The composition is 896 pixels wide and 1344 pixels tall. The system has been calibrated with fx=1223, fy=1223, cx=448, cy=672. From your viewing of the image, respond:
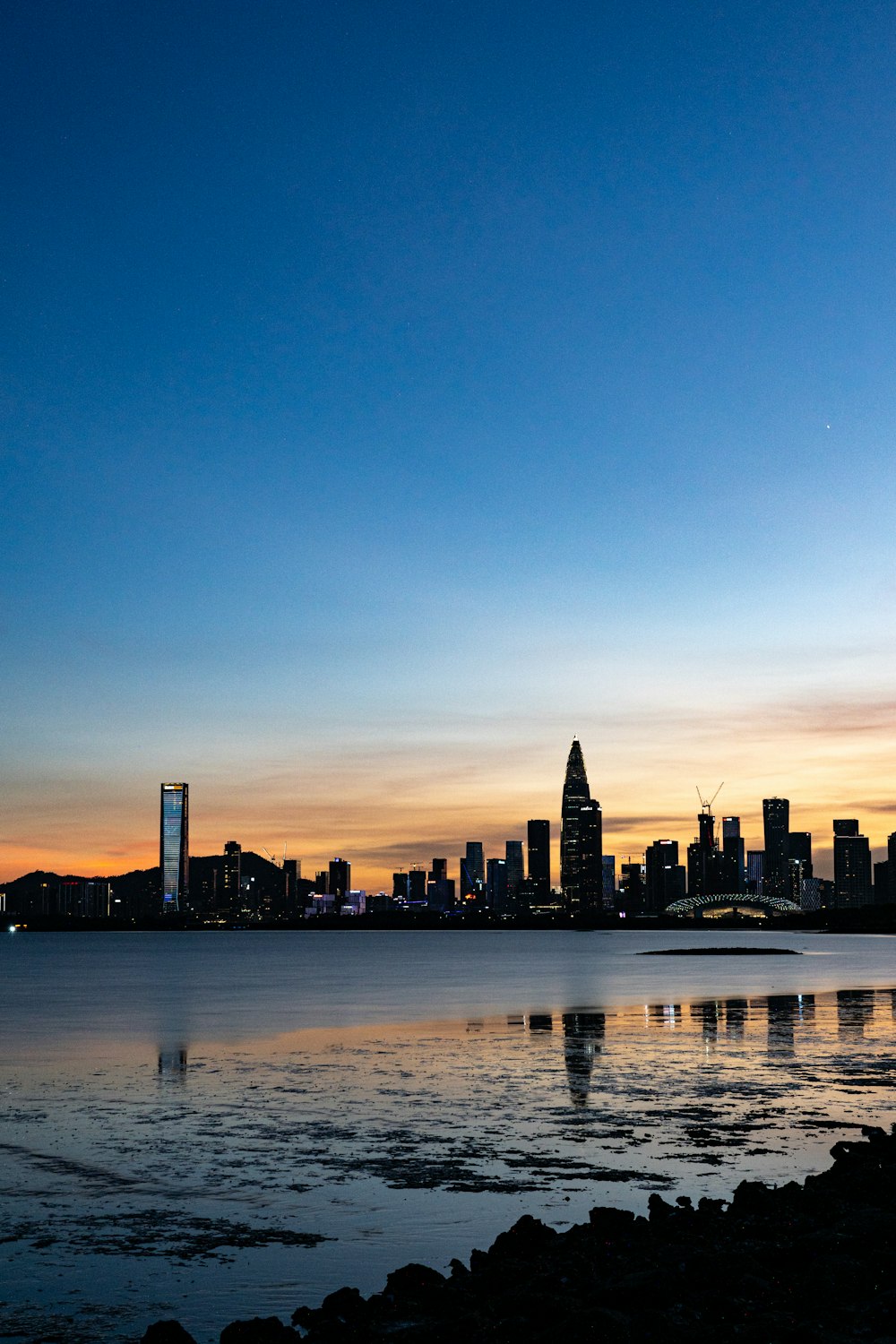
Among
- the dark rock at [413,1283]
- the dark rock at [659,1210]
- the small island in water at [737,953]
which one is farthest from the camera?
the small island in water at [737,953]

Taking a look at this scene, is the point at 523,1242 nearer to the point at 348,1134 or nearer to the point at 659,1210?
the point at 659,1210

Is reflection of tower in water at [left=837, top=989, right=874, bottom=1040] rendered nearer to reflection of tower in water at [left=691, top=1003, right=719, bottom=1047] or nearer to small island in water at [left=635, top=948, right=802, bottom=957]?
reflection of tower in water at [left=691, top=1003, right=719, bottom=1047]

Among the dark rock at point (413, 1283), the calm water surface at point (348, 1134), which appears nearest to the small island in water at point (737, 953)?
the calm water surface at point (348, 1134)

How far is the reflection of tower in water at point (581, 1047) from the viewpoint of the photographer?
101ft

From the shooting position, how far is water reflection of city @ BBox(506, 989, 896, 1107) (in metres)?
39.3

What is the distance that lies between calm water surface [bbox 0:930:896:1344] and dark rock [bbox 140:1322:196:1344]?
1.23m

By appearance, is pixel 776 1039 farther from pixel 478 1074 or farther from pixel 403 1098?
pixel 403 1098

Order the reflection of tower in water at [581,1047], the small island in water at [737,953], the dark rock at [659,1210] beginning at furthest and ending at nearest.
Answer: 1. the small island in water at [737,953]
2. the reflection of tower in water at [581,1047]
3. the dark rock at [659,1210]

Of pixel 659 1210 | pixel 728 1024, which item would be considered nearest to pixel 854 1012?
pixel 728 1024

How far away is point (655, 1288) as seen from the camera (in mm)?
13328

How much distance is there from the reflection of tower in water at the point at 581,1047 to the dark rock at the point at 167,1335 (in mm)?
17028

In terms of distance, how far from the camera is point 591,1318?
12.1 m

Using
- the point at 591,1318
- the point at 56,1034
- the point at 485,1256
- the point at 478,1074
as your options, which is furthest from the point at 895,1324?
the point at 56,1034

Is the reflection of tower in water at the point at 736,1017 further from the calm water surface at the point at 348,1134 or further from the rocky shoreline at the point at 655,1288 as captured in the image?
the rocky shoreline at the point at 655,1288
